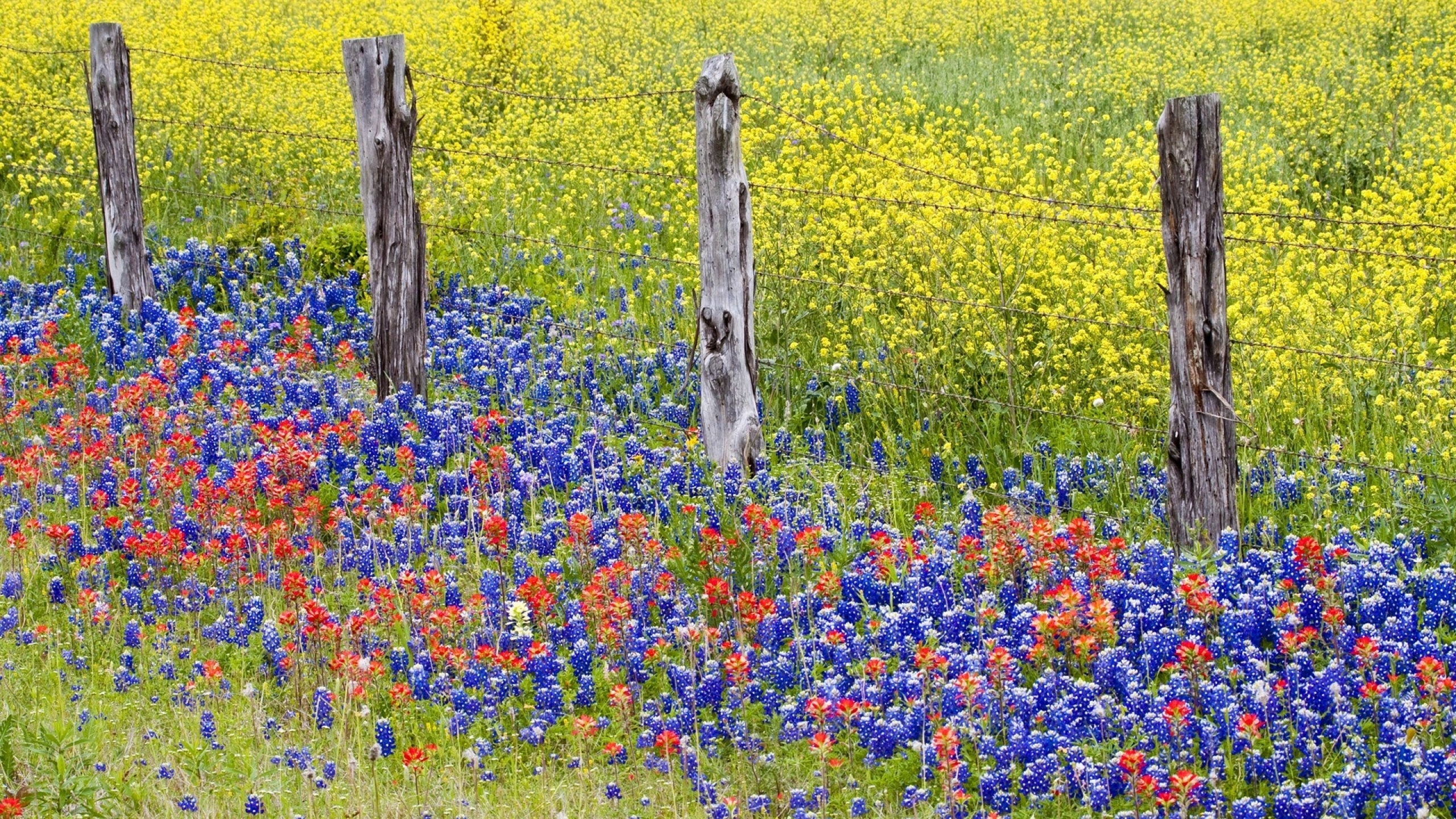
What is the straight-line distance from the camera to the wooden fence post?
21.5 feet

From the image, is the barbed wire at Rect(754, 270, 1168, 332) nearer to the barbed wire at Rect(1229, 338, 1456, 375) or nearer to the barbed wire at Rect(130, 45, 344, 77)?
the barbed wire at Rect(1229, 338, 1456, 375)

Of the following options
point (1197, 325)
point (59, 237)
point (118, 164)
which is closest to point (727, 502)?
point (1197, 325)

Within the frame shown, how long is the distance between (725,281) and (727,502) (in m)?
1.08

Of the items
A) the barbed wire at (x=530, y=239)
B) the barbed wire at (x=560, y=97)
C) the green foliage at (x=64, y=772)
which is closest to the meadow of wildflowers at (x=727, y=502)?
the green foliage at (x=64, y=772)

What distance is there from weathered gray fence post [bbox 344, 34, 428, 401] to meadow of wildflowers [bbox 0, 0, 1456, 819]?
1.04 ft

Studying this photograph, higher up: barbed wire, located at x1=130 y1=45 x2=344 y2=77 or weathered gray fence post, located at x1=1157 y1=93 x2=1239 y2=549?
barbed wire, located at x1=130 y1=45 x2=344 y2=77

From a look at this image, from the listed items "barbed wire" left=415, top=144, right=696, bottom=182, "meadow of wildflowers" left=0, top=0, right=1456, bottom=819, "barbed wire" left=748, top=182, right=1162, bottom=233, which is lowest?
"meadow of wildflowers" left=0, top=0, right=1456, bottom=819

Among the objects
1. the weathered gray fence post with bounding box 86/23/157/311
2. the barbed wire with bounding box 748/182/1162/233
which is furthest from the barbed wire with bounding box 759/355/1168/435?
the weathered gray fence post with bounding box 86/23/157/311

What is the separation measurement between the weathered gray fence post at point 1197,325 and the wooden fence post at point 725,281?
195 cm

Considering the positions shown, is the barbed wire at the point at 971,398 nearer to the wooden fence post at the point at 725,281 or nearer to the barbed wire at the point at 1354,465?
the barbed wire at the point at 1354,465

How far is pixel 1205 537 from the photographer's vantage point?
5496mm

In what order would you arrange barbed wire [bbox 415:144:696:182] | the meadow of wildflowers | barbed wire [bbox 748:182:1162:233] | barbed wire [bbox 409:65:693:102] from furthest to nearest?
barbed wire [bbox 415:144:696:182] < barbed wire [bbox 409:65:693:102] < barbed wire [bbox 748:182:1162:233] < the meadow of wildflowers

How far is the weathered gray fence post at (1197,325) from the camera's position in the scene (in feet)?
17.3

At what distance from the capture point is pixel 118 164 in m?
9.15
